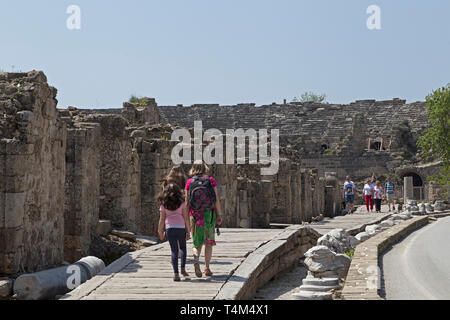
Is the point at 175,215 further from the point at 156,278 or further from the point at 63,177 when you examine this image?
the point at 63,177

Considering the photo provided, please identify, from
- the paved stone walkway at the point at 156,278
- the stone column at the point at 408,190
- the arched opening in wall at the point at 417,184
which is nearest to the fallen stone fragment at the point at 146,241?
the paved stone walkway at the point at 156,278

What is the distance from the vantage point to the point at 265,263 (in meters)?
9.23

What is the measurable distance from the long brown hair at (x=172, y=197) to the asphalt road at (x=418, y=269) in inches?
105

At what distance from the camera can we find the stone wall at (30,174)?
7855 millimetres

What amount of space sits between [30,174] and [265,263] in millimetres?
3384

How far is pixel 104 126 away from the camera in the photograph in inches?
475

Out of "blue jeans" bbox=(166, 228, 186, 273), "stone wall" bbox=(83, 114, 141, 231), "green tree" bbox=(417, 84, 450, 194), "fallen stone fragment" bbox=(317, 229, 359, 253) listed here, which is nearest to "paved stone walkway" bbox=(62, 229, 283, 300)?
"blue jeans" bbox=(166, 228, 186, 273)

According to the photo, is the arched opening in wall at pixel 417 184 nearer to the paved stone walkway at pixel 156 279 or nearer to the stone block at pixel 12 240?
the paved stone walkway at pixel 156 279

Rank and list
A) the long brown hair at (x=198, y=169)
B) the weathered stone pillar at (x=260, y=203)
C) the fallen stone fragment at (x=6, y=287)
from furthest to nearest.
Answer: the weathered stone pillar at (x=260, y=203), the long brown hair at (x=198, y=169), the fallen stone fragment at (x=6, y=287)

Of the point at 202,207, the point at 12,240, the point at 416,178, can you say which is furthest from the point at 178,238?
the point at 416,178

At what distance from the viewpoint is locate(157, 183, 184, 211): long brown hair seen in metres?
8.00

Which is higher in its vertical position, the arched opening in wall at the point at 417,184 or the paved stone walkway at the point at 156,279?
the arched opening in wall at the point at 417,184

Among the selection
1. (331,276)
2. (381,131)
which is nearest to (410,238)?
(331,276)

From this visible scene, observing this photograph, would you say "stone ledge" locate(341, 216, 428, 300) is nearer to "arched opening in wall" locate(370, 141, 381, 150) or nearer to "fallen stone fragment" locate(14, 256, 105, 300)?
"fallen stone fragment" locate(14, 256, 105, 300)
